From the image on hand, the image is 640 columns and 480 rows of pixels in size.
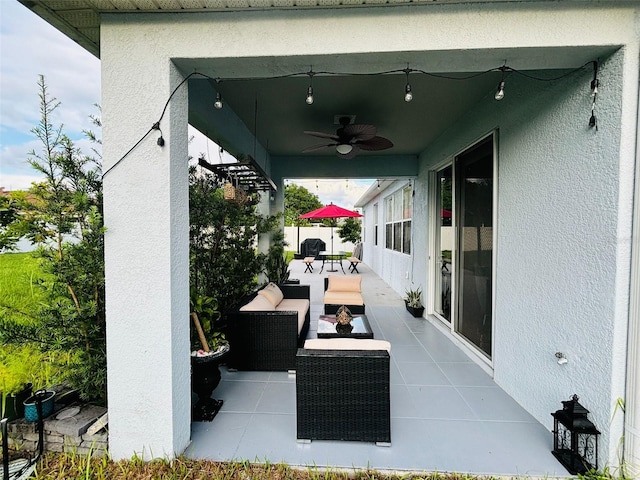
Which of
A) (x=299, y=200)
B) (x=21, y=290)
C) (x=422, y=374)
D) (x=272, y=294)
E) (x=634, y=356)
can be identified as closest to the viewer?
(x=634, y=356)

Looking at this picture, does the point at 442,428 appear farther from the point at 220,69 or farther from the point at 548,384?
the point at 220,69

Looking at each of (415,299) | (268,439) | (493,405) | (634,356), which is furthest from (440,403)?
(415,299)

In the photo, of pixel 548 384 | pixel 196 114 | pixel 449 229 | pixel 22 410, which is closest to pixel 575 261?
pixel 548 384

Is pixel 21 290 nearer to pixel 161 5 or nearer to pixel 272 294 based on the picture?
pixel 272 294

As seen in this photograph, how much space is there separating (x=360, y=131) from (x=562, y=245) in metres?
2.31

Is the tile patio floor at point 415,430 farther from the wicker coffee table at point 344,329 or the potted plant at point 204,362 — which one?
the wicker coffee table at point 344,329

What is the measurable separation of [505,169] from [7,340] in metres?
4.49

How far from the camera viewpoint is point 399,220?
26.9 feet

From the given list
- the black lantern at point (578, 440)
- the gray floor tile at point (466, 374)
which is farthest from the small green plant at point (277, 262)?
the black lantern at point (578, 440)

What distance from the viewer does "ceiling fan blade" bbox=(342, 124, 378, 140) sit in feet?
11.0

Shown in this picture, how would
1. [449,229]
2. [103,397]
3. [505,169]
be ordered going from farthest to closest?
[449,229] → [505,169] → [103,397]

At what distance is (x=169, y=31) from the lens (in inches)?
76.3

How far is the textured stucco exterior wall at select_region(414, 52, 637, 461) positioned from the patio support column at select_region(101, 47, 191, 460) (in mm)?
2942

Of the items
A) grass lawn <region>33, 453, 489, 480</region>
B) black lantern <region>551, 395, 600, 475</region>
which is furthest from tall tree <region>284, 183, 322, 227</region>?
black lantern <region>551, 395, 600, 475</region>
